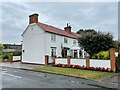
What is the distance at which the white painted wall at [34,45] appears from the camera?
27.6 meters

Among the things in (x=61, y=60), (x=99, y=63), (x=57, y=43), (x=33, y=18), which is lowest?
(x=99, y=63)

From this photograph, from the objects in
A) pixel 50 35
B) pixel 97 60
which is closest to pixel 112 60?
pixel 97 60

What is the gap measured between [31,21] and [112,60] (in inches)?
703

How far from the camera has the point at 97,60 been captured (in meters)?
18.7

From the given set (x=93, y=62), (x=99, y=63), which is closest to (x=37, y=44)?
(x=93, y=62)

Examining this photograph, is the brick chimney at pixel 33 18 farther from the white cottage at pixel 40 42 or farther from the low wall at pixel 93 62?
the low wall at pixel 93 62

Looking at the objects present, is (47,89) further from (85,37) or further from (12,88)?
(85,37)

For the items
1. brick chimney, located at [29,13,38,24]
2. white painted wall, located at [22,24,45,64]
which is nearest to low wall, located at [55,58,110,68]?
white painted wall, located at [22,24,45,64]

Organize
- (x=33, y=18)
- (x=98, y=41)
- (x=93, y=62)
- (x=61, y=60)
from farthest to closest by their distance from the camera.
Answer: (x=33, y=18), (x=61, y=60), (x=98, y=41), (x=93, y=62)

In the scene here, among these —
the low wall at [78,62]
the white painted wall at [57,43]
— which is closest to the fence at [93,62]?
the low wall at [78,62]

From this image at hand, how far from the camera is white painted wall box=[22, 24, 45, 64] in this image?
27.6 meters

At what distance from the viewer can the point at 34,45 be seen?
29.1 meters

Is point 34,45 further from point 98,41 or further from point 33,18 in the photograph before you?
point 98,41

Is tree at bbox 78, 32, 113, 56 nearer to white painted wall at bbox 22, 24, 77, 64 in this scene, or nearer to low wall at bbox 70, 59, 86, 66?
low wall at bbox 70, 59, 86, 66
